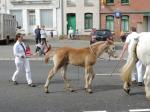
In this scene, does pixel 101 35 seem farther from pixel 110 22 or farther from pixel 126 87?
pixel 126 87

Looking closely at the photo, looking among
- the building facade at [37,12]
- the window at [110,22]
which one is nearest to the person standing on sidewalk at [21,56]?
the window at [110,22]

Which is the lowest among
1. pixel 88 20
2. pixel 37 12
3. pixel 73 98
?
pixel 73 98

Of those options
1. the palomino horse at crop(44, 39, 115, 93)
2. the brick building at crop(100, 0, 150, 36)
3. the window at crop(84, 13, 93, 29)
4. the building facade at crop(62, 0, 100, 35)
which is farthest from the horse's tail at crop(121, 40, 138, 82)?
the window at crop(84, 13, 93, 29)

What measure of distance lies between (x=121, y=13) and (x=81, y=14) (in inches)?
182

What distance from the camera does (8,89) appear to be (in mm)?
14406

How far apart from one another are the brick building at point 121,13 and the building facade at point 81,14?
822 millimetres

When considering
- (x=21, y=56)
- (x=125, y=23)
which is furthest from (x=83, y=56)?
(x=125, y=23)

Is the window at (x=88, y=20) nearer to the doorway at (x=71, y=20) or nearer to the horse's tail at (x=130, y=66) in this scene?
the doorway at (x=71, y=20)

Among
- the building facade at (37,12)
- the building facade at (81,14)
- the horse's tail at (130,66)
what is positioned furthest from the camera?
the building facade at (37,12)

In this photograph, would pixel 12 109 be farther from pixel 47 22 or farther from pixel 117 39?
pixel 47 22

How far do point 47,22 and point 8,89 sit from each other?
4300cm

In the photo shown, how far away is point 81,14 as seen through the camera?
182 ft

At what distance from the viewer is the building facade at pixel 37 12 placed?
56.4 m

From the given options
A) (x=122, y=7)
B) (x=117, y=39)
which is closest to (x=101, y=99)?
(x=117, y=39)
